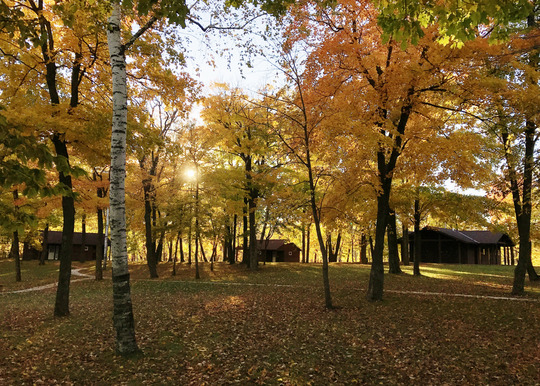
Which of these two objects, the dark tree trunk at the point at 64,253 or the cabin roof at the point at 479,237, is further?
the cabin roof at the point at 479,237

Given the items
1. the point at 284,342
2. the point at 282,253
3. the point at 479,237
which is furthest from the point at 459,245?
the point at 284,342

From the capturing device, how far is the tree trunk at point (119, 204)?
659 centimetres

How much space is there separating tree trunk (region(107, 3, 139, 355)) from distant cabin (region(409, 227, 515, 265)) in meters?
37.4

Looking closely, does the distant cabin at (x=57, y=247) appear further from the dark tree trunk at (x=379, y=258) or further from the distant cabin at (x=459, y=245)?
the distant cabin at (x=459, y=245)

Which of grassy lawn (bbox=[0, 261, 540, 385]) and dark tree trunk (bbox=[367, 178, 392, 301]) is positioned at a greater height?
dark tree trunk (bbox=[367, 178, 392, 301])

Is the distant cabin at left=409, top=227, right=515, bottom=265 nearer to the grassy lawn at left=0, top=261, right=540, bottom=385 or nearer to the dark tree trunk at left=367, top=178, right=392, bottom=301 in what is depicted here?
the grassy lawn at left=0, top=261, right=540, bottom=385

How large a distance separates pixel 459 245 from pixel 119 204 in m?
41.1

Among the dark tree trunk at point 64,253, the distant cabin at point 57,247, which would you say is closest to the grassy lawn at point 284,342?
the dark tree trunk at point 64,253

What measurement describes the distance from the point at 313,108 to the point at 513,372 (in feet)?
29.4

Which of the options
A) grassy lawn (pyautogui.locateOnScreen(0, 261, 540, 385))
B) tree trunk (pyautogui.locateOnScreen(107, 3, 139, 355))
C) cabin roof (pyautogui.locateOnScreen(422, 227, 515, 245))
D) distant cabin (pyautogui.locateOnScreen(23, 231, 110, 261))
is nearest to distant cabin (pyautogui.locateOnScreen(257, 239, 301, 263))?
cabin roof (pyautogui.locateOnScreen(422, 227, 515, 245))

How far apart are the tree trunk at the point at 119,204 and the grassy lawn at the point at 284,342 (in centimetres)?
55

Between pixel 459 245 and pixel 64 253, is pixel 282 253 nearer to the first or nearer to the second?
pixel 459 245

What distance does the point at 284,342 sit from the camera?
7.91m

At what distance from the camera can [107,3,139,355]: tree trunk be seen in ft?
21.6
